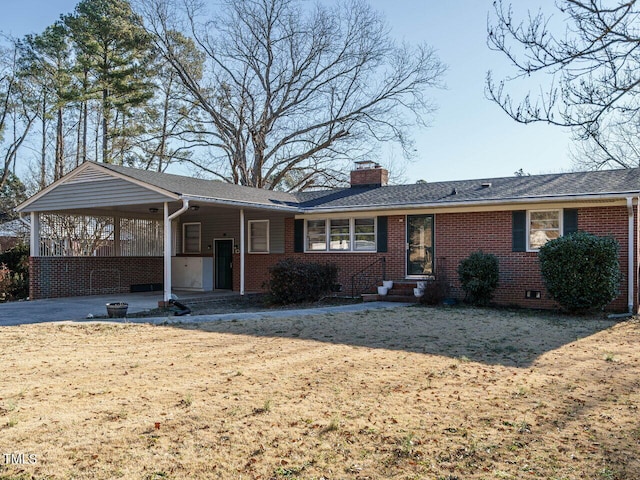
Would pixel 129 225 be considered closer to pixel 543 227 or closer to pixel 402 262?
pixel 402 262

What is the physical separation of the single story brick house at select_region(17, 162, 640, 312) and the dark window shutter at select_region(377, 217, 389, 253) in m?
0.04

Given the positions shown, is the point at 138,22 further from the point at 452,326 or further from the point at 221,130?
the point at 452,326

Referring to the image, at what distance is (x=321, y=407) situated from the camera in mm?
4766

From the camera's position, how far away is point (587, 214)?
40.8 feet

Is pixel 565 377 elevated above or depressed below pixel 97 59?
below

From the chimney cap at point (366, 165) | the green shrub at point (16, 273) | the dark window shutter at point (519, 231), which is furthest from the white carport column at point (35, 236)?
the dark window shutter at point (519, 231)

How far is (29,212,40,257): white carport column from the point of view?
1523 centimetres

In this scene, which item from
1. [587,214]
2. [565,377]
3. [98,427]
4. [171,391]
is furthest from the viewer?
[587,214]

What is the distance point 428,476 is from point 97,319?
368 inches

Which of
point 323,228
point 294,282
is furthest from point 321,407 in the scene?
point 323,228

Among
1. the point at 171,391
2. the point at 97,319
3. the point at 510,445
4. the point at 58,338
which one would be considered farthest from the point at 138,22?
the point at 510,445

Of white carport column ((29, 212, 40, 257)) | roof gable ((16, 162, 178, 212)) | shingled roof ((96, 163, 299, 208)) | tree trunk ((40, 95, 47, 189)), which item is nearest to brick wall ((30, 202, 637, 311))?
white carport column ((29, 212, 40, 257))

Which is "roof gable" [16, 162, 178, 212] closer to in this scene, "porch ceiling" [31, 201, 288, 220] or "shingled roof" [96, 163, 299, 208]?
"shingled roof" [96, 163, 299, 208]

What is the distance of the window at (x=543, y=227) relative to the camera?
42.2ft
